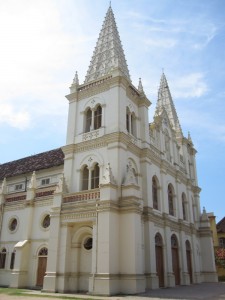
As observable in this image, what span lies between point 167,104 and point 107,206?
77.0 feet

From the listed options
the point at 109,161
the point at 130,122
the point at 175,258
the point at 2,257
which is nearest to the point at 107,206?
the point at 109,161

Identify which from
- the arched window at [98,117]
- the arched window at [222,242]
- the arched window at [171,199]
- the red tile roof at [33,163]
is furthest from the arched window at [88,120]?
the arched window at [222,242]

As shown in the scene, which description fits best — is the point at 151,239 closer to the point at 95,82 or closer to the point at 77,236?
the point at 77,236

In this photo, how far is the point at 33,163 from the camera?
3441 centimetres

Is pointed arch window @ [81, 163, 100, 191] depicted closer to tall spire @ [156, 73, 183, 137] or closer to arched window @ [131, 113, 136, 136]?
arched window @ [131, 113, 136, 136]

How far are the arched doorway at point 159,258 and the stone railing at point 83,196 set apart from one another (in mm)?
7192

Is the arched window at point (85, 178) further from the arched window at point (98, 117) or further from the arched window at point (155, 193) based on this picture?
the arched window at point (155, 193)

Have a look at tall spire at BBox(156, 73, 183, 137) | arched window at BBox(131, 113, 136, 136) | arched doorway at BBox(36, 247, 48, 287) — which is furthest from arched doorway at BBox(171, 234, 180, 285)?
tall spire at BBox(156, 73, 183, 137)

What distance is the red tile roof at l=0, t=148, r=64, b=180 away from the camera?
31.6 m

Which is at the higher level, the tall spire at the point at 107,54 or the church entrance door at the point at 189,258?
the tall spire at the point at 107,54

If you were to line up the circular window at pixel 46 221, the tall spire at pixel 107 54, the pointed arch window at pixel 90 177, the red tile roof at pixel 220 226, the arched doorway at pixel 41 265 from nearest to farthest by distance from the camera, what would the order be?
1. the arched doorway at pixel 41 265
2. the pointed arch window at pixel 90 177
3. the circular window at pixel 46 221
4. the tall spire at pixel 107 54
5. the red tile roof at pixel 220 226

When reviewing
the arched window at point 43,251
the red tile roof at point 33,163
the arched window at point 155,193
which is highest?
the red tile roof at point 33,163

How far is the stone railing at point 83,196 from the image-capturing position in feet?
69.8

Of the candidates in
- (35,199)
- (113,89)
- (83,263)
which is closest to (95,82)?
(113,89)
